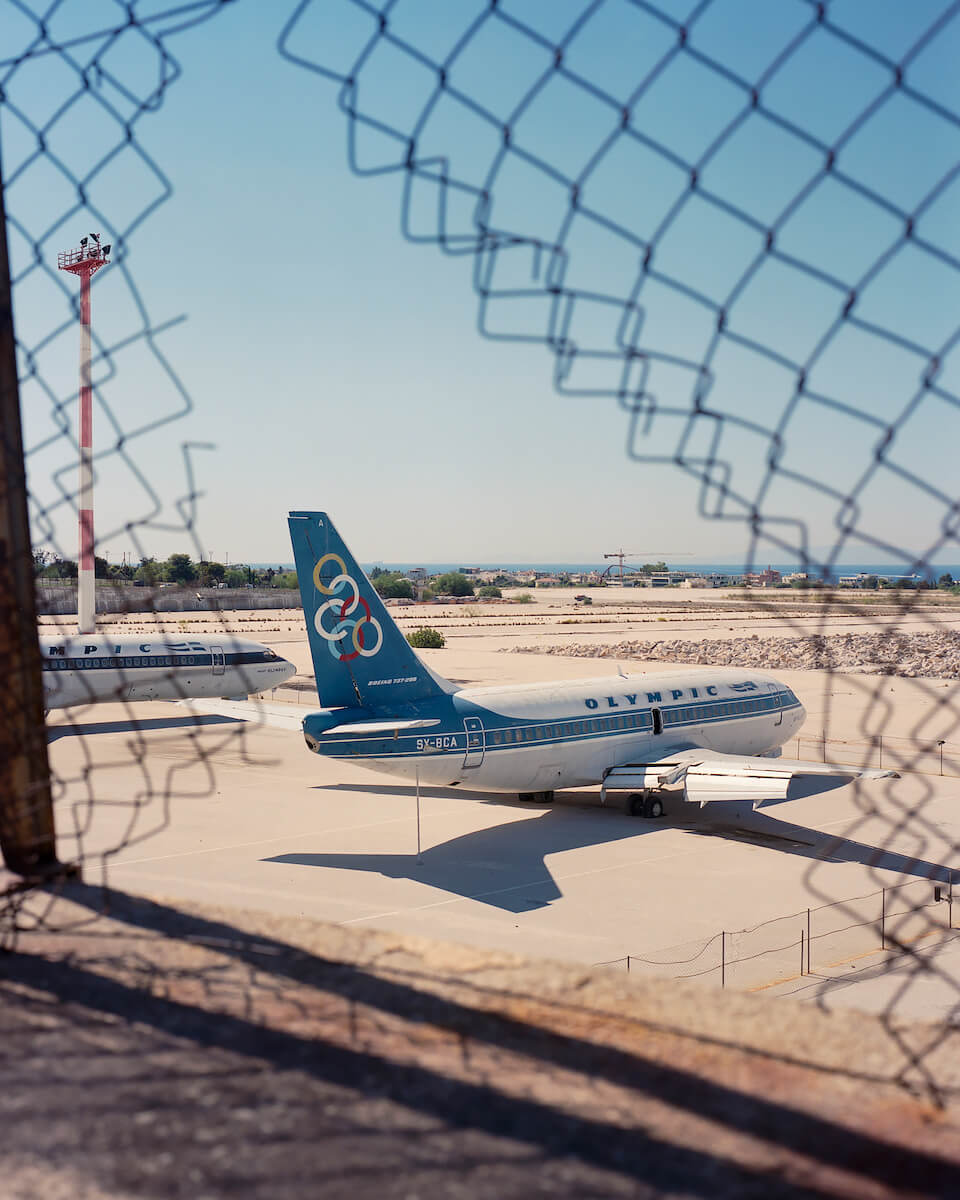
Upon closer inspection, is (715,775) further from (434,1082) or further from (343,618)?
(434,1082)

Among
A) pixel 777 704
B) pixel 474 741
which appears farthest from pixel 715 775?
pixel 777 704

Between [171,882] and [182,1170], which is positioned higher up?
[182,1170]

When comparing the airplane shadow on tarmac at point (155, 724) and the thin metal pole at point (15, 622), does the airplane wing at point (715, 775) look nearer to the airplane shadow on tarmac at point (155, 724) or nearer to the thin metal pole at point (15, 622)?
the airplane shadow on tarmac at point (155, 724)

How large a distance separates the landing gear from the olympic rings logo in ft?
25.9

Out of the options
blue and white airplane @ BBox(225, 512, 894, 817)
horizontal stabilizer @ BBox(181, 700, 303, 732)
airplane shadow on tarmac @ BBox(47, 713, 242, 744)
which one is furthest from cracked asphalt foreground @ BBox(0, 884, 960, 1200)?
airplane shadow on tarmac @ BBox(47, 713, 242, 744)

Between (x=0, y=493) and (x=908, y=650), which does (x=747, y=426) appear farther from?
(x=908, y=650)

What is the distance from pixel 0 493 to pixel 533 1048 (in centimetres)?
255

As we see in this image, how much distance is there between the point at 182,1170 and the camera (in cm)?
206

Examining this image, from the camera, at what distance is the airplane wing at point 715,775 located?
969 inches

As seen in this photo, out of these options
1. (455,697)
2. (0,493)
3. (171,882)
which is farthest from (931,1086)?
(455,697)

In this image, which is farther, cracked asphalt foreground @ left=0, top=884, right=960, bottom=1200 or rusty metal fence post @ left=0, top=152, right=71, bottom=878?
rusty metal fence post @ left=0, top=152, right=71, bottom=878

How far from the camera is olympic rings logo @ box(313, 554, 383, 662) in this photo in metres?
25.0

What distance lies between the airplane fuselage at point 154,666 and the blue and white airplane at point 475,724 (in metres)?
12.0

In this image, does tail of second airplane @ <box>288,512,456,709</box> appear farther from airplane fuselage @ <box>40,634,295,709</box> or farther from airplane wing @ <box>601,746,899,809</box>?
airplane fuselage @ <box>40,634,295,709</box>
